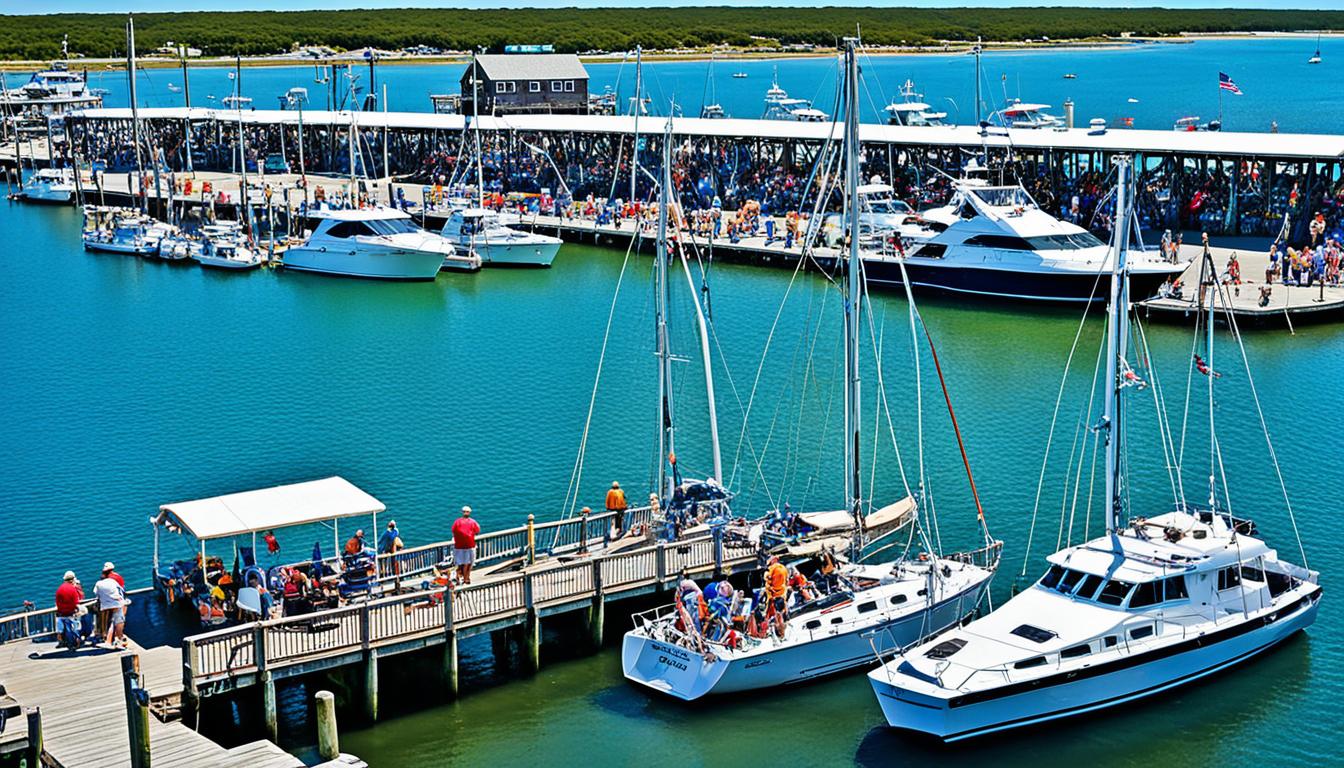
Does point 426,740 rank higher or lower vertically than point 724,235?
lower

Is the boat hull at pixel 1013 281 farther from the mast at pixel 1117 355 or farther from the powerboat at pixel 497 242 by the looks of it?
the mast at pixel 1117 355

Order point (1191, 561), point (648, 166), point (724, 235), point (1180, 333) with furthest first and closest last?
point (648, 166)
point (724, 235)
point (1180, 333)
point (1191, 561)

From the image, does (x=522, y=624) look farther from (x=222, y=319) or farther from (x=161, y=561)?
(x=222, y=319)

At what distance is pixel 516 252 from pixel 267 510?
39.8 meters

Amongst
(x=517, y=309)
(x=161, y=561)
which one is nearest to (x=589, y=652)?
(x=161, y=561)

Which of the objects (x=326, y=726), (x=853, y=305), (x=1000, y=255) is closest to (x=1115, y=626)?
(x=853, y=305)

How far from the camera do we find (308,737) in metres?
24.1

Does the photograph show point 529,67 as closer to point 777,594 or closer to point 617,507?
point 617,507

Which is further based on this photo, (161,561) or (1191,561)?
(161,561)

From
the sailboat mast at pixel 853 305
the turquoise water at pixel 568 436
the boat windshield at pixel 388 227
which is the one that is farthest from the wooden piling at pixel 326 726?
the boat windshield at pixel 388 227

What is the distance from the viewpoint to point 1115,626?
24.5 meters

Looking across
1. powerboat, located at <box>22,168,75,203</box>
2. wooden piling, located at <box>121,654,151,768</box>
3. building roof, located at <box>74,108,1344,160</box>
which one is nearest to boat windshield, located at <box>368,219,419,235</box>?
building roof, located at <box>74,108,1344,160</box>

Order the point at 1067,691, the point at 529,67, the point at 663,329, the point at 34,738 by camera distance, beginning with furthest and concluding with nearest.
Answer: the point at 529,67
the point at 663,329
the point at 1067,691
the point at 34,738

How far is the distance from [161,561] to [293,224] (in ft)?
148
